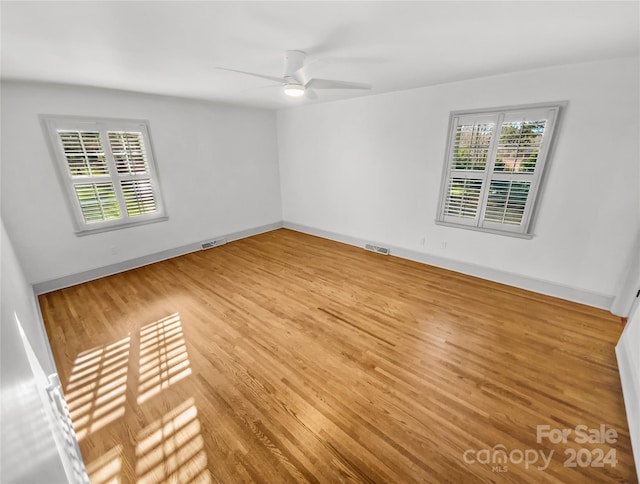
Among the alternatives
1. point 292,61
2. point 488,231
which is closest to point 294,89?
point 292,61

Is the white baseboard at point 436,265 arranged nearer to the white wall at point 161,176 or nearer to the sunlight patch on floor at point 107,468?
the white wall at point 161,176

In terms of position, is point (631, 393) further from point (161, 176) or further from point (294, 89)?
point (161, 176)

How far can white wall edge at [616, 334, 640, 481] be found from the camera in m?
1.61

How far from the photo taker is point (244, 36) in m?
1.96

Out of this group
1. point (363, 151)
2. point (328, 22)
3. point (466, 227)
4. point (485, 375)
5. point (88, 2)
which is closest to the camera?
point (88, 2)

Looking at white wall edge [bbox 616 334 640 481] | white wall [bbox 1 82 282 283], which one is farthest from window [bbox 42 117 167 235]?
white wall edge [bbox 616 334 640 481]

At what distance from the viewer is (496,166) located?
331cm

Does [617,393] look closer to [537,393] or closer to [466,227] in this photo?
[537,393]

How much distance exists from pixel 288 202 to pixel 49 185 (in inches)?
150

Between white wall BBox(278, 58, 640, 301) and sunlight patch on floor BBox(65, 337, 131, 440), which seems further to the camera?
white wall BBox(278, 58, 640, 301)

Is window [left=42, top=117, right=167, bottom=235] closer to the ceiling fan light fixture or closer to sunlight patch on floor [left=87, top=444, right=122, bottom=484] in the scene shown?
the ceiling fan light fixture

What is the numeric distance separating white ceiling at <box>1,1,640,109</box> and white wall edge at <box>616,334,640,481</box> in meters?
2.41

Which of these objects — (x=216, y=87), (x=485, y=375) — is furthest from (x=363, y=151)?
(x=485, y=375)

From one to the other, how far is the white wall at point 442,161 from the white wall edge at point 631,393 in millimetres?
1101
